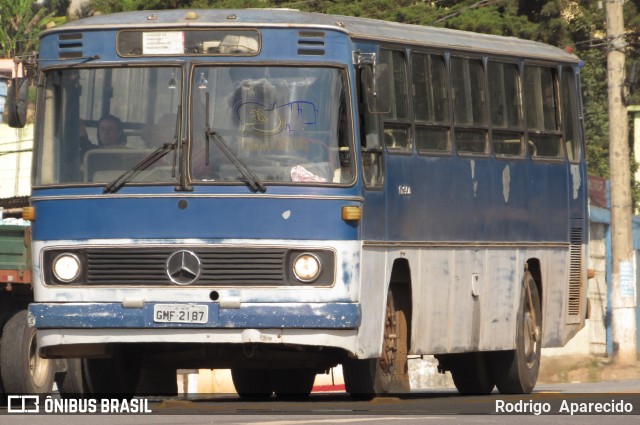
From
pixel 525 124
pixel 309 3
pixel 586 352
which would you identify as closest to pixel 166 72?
pixel 525 124

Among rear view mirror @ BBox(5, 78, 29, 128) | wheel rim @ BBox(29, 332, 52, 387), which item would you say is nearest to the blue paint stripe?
rear view mirror @ BBox(5, 78, 29, 128)

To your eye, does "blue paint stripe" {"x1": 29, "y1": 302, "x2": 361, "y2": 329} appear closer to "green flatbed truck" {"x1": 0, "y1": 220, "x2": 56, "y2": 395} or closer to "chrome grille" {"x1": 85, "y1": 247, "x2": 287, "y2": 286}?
"chrome grille" {"x1": 85, "y1": 247, "x2": 287, "y2": 286}

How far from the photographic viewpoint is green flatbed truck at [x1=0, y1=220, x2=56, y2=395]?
16.8m

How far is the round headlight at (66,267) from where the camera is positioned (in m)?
12.7

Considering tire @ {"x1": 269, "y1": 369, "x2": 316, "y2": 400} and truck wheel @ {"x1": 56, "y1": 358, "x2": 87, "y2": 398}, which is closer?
tire @ {"x1": 269, "y1": 369, "x2": 316, "y2": 400}

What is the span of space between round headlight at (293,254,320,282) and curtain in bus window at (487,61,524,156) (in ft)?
11.7

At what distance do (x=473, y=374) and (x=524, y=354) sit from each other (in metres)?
0.58

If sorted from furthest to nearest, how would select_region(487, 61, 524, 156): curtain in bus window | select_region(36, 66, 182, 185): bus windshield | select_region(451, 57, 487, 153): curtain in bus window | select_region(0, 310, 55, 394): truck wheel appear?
select_region(0, 310, 55, 394): truck wheel < select_region(487, 61, 524, 156): curtain in bus window < select_region(451, 57, 487, 153): curtain in bus window < select_region(36, 66, 182, 185): bus windshield

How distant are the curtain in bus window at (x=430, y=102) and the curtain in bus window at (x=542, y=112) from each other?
165 centimetres

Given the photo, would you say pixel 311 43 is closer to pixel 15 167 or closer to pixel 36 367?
pixel 36 367

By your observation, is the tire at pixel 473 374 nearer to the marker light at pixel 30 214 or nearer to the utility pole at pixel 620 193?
the marker light at pixel 30 214

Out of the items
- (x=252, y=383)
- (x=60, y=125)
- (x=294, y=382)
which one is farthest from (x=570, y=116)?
(x=60, y=125)

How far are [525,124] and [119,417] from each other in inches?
231

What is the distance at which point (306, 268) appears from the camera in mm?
12469
